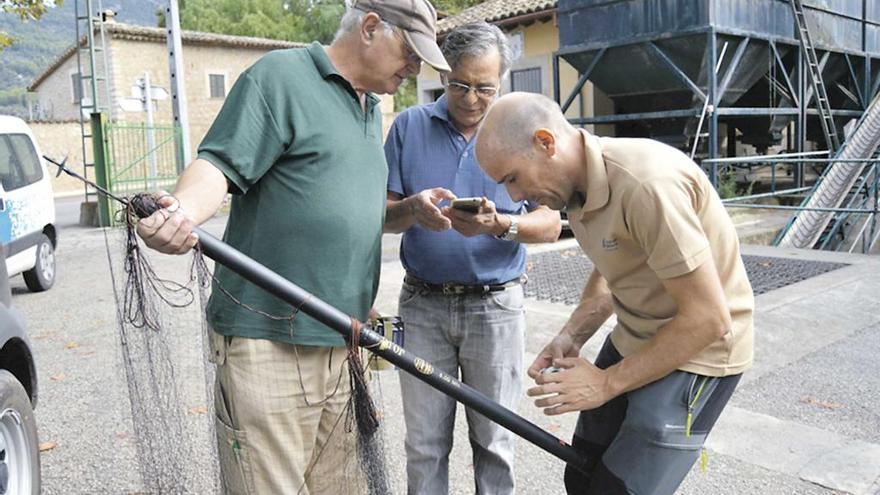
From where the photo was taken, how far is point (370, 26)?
84.0 inches

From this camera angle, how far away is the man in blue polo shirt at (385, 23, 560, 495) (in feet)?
8.83

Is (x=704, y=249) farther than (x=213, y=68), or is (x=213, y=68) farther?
(x=213, y=68)

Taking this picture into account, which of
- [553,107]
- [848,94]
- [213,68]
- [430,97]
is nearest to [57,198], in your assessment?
[213,68]

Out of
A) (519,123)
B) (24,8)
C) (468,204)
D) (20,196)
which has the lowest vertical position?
(20,196)

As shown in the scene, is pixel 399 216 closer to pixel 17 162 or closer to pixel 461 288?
pixel 461 288

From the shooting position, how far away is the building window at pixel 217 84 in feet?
101

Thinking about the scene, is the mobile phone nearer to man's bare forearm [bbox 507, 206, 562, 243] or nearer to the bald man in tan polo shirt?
man's bare forearm [bbox 507, 206, 562, 243]

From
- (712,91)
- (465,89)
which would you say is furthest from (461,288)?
(712,91)

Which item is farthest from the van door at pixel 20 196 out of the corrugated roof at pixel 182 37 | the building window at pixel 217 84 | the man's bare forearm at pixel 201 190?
the building window at pixel 217 84

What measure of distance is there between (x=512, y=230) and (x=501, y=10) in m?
16.5

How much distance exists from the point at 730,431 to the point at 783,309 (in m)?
2.82

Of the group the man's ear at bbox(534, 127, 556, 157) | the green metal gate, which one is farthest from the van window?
the man's ear at bbox(534, 127, 556, 157)

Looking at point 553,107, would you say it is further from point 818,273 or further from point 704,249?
point 818,273

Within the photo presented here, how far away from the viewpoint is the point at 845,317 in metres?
6.29
